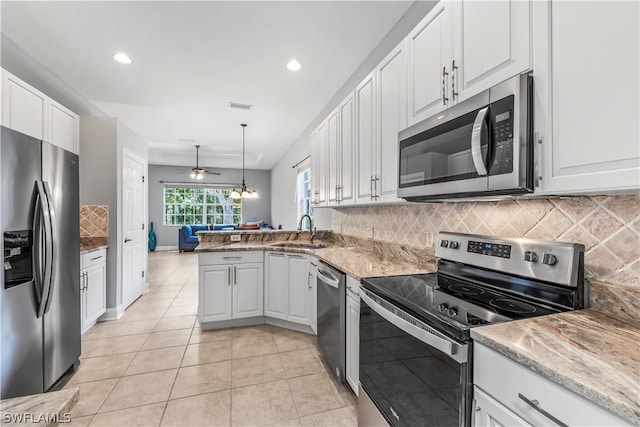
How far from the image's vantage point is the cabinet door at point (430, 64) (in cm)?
141

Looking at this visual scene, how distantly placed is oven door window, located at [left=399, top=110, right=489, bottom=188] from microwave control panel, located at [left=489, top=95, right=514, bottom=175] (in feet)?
0.14

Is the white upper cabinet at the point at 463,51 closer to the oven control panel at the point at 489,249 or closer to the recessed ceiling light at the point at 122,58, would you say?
the oven control panel at the point at 489,249

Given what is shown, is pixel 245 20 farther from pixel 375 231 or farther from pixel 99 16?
pixel 375 231

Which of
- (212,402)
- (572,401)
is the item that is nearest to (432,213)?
(572,401)

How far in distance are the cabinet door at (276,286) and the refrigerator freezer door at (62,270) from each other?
5.27 feet

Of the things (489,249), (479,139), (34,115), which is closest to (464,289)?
(489,249)

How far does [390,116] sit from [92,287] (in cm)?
345

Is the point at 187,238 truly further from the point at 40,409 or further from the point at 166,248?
the point at 40,409

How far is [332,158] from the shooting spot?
9.71 ft

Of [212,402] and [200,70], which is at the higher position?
[200,70]

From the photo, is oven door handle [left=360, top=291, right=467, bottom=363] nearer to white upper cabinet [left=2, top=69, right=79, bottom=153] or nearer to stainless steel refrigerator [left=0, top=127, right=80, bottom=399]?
stainless steel refrigerator [left=0, top=127, right=80, bottom=399]

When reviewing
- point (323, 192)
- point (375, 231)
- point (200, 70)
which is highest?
point (200, 70)

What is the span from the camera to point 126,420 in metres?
1.73

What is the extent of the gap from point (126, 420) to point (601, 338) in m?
2.37
